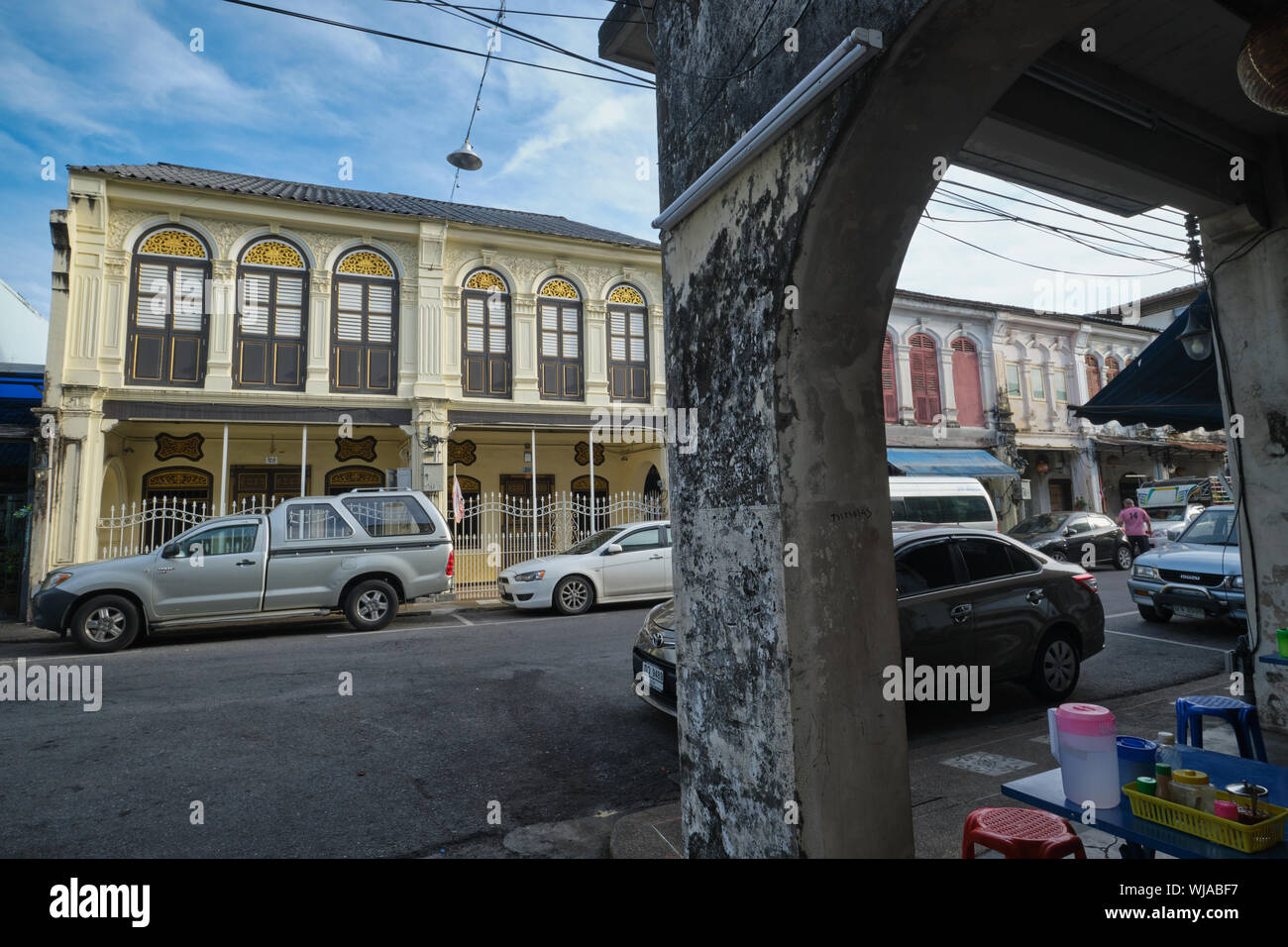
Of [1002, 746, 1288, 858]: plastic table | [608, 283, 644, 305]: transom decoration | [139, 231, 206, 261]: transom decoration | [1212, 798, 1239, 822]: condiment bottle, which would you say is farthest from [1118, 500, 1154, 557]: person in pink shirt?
[139, 231, 206, 261]: transom decoration

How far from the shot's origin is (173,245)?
1402 centimetres

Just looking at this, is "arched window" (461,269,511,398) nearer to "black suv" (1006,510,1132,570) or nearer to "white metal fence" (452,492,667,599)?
"white metal fence" (452,492,667,599)

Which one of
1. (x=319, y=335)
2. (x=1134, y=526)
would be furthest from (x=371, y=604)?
(x=1134, y=526)

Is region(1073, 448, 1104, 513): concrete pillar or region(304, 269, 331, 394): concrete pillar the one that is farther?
region(1073, 448, 1104, 513): concrete pillar

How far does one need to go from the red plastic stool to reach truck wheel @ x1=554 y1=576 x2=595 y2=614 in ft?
29.5

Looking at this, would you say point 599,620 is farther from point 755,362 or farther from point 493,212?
point 493,212

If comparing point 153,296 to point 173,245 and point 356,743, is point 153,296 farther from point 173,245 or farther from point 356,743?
point 356,743

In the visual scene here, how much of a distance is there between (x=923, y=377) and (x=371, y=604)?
18.6 metres

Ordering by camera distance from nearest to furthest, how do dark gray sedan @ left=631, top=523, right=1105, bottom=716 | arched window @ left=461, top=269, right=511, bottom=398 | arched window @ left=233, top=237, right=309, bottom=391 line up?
dark gray sedan @ left=631, top=523, right=1105, bottom=716, arched window @ left=233, top=237, right=309, bottom=391, arched window @ left=461, top=269, right=511, bottom=398

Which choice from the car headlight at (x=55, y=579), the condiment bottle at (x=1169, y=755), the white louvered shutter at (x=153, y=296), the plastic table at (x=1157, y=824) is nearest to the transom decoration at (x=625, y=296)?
the white louvered shutter at (x=153, y=296)

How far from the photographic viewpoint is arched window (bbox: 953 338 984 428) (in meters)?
23.0

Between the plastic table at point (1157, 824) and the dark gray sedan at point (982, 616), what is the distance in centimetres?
244

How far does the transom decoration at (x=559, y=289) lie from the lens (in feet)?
55.3
